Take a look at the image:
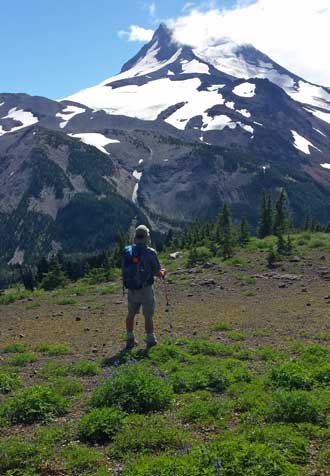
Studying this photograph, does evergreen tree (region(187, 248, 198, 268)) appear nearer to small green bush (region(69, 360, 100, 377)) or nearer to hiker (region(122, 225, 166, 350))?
hiker (region(122, 225, 166, 350))

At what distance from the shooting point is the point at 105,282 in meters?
32.4

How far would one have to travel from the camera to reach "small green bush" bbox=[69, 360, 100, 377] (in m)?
11.9

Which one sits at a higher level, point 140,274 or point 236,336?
point 140,274

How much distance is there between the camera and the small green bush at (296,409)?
8359 mm

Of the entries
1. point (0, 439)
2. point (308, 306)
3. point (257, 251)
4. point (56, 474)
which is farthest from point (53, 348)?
point (257, 251)

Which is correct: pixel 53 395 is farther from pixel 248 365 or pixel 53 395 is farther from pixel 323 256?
pixel 323 256

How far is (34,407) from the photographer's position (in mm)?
9273

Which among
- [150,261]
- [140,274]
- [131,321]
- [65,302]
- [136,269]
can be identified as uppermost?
[150,261]

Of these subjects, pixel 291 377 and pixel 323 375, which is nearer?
pixel 291 377

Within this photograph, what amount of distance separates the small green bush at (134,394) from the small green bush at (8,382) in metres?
2.32

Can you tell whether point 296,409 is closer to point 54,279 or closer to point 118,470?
point 118,470

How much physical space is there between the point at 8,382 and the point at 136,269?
4558 millimetres

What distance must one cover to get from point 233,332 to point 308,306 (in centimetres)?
534

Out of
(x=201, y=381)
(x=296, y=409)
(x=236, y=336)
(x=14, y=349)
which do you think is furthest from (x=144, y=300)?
(x=296, y=409)
